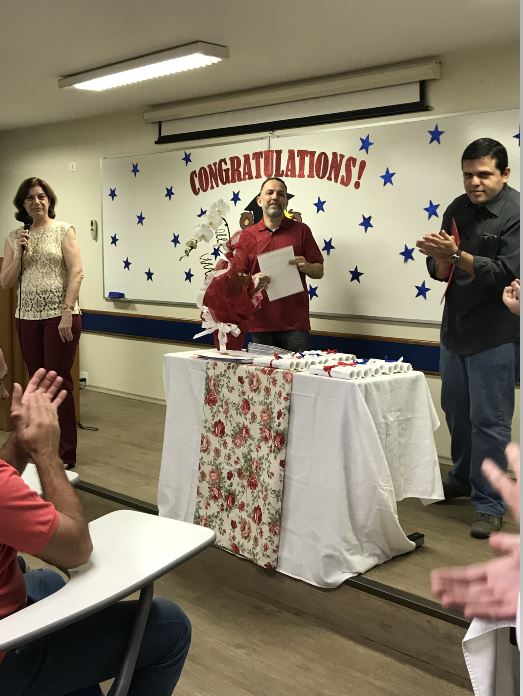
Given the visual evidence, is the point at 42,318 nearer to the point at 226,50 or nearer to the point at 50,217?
the point at 50,217

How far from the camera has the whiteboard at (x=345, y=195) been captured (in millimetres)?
4625

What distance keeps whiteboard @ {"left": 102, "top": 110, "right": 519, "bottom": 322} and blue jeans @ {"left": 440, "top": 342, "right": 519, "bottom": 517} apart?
3.74 feet

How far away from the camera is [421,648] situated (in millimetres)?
2531

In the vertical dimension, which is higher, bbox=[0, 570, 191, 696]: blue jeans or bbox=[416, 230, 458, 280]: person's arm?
bbox=[416, 230, 458, 280]: person's arm

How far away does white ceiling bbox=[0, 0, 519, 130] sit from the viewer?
12.4 feet

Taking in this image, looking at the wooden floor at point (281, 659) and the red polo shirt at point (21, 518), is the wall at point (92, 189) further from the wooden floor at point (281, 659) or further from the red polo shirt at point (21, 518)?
the red polo shirt at point (21, 518)

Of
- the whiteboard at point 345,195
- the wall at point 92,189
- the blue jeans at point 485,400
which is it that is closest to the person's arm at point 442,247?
the blue jeans at point 485,400

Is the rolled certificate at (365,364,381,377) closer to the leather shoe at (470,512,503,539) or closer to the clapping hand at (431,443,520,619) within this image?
the leather shoe at (470,512,503,539)

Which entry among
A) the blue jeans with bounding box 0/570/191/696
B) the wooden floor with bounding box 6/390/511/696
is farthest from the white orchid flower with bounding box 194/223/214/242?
the blue jeans with bounding box 0/570/191/696

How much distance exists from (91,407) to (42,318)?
202 centimetres

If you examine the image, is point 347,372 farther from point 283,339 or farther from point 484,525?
point 283,339

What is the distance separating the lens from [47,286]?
4.46 meters

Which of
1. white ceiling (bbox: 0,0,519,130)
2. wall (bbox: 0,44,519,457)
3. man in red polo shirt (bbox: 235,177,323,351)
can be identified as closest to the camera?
white ceiling (bbox: 0,0,519,130)

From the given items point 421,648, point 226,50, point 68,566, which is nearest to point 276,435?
point 421,648
